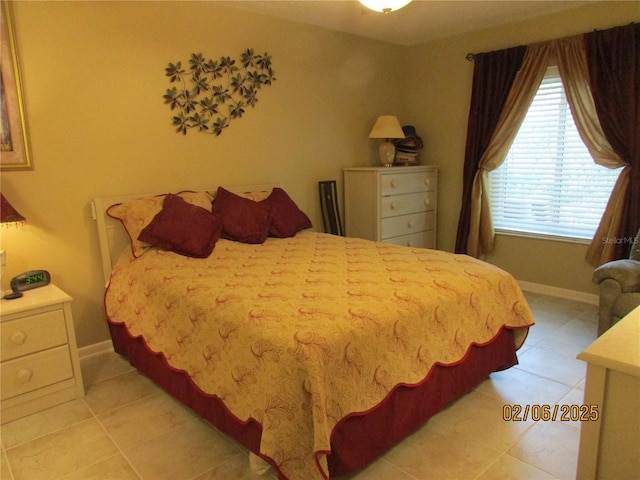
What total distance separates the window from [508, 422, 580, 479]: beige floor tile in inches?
87.1

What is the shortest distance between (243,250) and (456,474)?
5.84 feet

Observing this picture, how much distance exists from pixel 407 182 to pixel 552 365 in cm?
216

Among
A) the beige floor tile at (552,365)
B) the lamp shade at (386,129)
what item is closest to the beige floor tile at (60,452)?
the beige floor tile at (552,365)

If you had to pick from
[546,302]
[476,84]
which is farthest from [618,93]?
[546,302]

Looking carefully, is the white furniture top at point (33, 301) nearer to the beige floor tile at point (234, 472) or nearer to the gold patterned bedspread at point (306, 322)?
the gold patterned bedspread at point (306, 322)

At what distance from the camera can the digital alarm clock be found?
2.41 metres

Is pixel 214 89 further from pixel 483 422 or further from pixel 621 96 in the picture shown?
pixel 621 96

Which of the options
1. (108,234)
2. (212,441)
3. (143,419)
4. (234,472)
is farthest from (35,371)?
(234,472)

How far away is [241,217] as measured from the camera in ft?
→ 10.2

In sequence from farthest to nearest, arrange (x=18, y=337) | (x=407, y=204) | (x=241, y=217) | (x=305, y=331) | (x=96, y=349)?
(x=407, y=204) → (x=241, y=217) → (x=96, y=349) → (x=18, y=337) → (x=305, y=331)

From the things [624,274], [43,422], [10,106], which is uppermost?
[10,106]

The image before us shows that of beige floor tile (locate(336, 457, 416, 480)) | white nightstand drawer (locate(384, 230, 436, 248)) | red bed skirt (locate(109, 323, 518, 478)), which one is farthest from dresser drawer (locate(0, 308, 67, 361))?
white nightstand drawer (locate(384, 230, 436, 248))

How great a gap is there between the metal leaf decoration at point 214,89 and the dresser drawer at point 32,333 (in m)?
1.58
